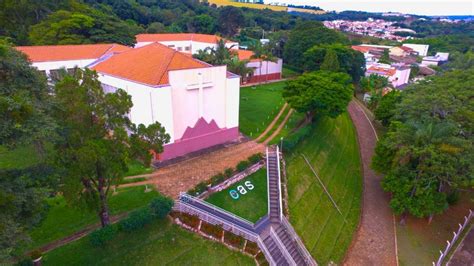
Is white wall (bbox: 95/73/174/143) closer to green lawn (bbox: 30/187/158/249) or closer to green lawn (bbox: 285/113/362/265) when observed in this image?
green lawn (bbox: 30/187/158/249)

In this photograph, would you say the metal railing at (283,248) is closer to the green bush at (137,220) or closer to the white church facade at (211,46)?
the green bush at (137,220)

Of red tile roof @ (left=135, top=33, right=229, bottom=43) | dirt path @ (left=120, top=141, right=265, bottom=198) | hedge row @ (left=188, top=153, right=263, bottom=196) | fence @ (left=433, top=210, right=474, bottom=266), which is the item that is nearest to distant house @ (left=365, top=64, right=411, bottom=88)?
red tile roof @ (left=135, top=33, right=229, bottom=43)

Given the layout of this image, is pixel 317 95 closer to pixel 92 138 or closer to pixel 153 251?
pixel 153 251

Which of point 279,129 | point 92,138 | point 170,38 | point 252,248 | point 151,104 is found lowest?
point 252,248

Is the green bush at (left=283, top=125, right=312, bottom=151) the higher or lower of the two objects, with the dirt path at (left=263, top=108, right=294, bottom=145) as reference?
higher

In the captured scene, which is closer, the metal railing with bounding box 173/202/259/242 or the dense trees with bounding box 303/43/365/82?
the metal railing with bounding box 173/202/259/242

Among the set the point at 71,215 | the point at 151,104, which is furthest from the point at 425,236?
the point at 71,215
